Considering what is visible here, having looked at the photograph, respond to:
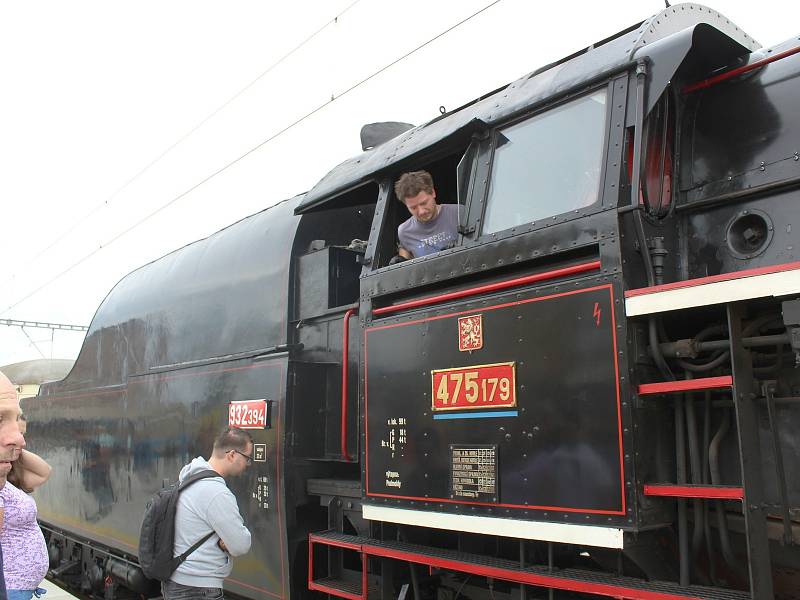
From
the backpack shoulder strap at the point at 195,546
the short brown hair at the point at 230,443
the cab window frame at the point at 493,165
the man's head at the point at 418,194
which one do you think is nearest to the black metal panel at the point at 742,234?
the cab window frame at the point at 493,165

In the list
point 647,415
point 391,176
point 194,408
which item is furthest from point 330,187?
point 647,415

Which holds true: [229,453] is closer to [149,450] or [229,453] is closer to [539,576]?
[539,576]

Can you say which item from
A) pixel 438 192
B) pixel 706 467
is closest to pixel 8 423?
pixel 706 467

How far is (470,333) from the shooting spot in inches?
142

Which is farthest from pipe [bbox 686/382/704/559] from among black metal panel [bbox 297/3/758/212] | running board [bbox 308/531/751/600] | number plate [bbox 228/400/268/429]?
number plate [bbox 228/400/268/429]

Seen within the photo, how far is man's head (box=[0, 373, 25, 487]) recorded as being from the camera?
94.3 inches

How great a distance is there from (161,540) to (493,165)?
2.60 meters

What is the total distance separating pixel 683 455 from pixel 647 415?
0.74 ft

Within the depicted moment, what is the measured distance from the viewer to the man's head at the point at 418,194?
4164 millimetres

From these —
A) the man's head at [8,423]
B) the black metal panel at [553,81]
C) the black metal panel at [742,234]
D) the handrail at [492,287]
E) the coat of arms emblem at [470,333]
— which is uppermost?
the black metal panel at [553,81]

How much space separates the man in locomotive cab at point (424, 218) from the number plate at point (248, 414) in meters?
1.58

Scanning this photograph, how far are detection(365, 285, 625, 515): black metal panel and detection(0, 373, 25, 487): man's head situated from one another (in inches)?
77.4

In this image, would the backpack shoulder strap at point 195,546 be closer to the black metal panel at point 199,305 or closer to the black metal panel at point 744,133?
the black metal panel at point 199,305

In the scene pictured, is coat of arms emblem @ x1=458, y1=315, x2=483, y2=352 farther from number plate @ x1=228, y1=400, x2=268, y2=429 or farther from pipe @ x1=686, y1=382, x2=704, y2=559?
number plate @ x1=228, y1=400, x2=268, y2=429
